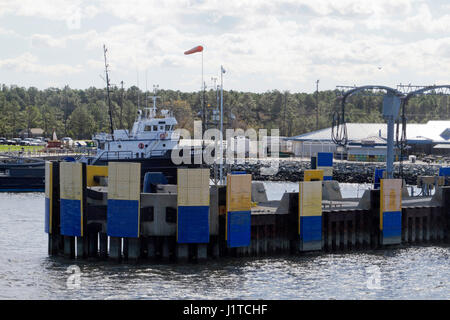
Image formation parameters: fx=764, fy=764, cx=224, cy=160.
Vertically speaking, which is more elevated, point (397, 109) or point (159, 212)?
point (397, 109)

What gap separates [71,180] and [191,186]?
596cm

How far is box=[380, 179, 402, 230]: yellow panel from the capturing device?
38688 mm

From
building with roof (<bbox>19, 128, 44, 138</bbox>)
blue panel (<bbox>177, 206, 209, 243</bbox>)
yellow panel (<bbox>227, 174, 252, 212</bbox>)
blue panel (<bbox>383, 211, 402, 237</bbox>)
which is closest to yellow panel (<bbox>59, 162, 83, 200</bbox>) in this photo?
blue panel (<bbox>177, 206, 209, 243</bbox>)

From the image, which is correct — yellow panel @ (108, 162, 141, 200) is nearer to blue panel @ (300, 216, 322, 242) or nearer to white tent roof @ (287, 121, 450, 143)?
blue panel @ (300, 216, 322, 242)

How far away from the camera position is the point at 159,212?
33.7m

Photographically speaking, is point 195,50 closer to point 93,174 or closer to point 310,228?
point 93,174

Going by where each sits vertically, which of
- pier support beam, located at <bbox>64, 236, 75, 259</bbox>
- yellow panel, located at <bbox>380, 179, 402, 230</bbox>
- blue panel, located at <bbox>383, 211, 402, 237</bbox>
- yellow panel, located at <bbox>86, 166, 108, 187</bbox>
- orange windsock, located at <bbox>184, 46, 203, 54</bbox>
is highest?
orange windsock, located at <bbox>184, 46, 203, 54</bbox>

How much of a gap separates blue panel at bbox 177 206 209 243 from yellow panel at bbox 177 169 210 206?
26 cm

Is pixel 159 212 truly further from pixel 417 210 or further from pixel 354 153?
pixel 354 153

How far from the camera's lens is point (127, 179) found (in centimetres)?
3319

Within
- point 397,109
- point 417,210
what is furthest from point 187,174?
point 397,109

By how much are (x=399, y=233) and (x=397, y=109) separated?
12.0 m

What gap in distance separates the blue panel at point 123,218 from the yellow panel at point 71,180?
2169 mm

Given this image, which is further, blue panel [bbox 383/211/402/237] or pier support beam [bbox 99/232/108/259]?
blue panel [bbox 383/211/402/237]
